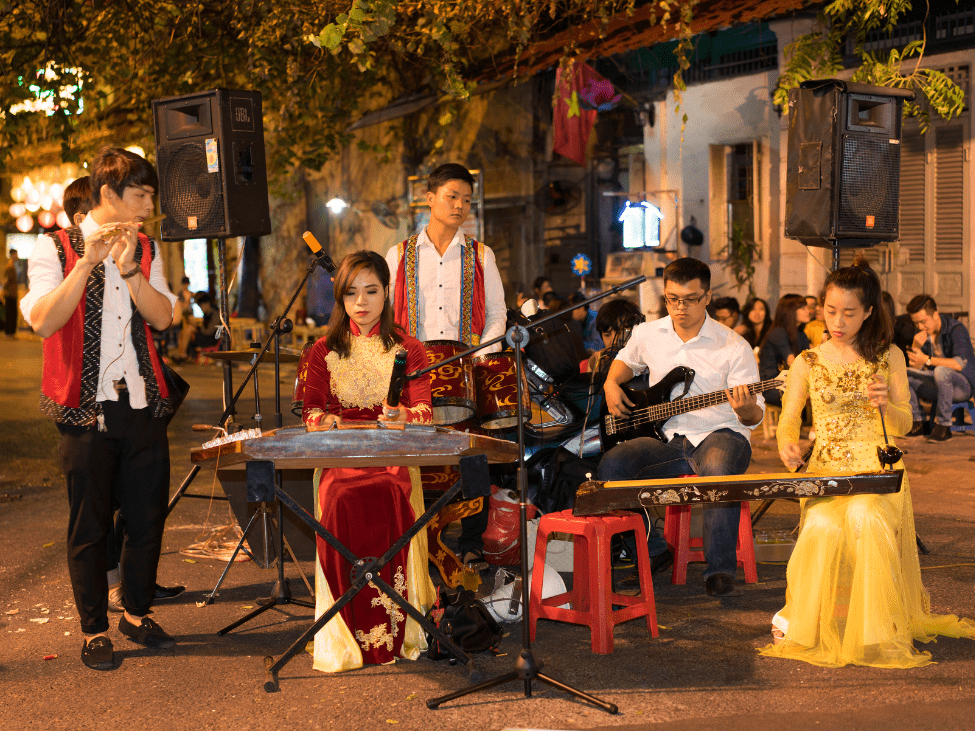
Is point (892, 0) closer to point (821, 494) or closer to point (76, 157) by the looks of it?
point (821, 494)

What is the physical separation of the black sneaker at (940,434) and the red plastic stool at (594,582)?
5395 millimetres

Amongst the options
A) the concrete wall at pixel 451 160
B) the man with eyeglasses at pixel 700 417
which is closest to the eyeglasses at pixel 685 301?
the man with eyeglasses at pixel 700 417

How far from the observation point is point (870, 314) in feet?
13.5

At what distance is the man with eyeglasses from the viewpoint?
465cm

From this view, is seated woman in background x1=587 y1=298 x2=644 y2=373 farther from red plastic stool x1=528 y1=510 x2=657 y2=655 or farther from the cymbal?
the cymbal

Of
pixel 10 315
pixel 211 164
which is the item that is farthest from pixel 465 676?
pixel 10 315

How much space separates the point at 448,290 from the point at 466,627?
6.10ft

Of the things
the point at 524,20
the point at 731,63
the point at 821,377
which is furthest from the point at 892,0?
the point at 731,63

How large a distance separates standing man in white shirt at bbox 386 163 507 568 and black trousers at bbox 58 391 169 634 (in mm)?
1469

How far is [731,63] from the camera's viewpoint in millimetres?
14008

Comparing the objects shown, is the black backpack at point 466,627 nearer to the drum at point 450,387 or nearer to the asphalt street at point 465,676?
the asphalt street at point 465,676

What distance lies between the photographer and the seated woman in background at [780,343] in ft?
27.4

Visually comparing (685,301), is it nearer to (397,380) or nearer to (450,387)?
(450,387)

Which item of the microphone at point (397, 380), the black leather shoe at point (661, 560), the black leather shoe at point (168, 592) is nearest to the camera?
the microphone at point (397, 380)
